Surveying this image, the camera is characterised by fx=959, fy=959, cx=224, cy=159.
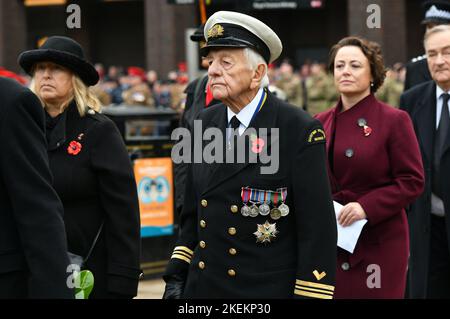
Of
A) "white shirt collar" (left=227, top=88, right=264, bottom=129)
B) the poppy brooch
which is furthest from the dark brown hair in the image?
"white shirt collar" (left=227, top=88, right=264, bottom=129)

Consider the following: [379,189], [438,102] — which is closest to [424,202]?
[438,102]

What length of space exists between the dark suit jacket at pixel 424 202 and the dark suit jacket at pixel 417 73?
1376 mm

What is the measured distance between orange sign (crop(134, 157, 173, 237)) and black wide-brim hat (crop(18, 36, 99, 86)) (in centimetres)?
541

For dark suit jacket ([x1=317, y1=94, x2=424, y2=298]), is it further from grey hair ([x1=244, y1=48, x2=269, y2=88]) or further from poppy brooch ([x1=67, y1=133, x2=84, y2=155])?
grey hair ([x1=244, y1=48, x2=269, y2=88])

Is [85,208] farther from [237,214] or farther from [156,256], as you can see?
[156,256]

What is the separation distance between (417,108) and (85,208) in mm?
3007

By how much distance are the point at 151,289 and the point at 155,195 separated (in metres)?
1.17

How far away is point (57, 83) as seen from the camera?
17.9 feet

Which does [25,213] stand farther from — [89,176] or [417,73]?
[417,73]

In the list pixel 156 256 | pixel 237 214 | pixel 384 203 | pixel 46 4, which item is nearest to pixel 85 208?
pixel 237 214

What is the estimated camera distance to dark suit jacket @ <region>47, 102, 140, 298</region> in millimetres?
5277

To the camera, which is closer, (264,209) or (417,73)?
(264,209)

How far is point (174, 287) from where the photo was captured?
450cm

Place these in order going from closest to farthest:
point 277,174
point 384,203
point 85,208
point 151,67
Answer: point 277,174 → point 85,208 → point 384,203 → point 151,67
